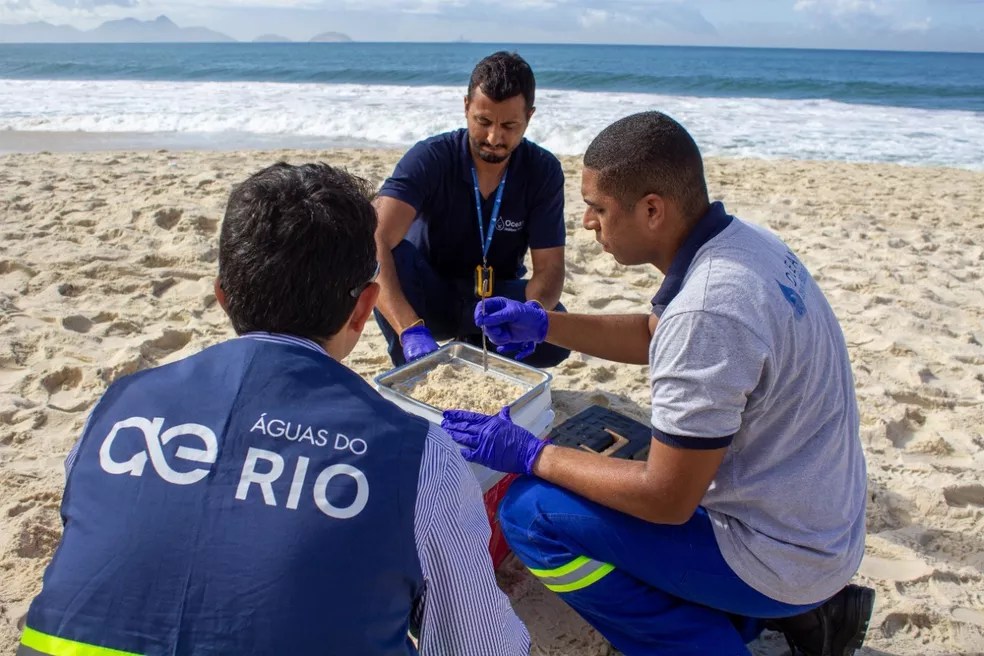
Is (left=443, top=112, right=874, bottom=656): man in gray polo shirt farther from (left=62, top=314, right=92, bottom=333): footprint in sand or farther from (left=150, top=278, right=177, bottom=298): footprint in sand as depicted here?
(left=150, top=278, right=177, bottom=298): footprint in sand

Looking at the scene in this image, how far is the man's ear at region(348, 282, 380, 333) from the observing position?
1204mm

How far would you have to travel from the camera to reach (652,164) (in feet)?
5.06

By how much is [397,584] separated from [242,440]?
0.26 m

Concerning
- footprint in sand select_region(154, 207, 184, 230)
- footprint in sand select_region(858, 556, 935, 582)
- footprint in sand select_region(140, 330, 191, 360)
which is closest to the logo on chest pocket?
footprint in sand select_region(140, 330, 191, 360)

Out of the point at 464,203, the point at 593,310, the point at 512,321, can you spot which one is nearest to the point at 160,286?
the point at 464,203

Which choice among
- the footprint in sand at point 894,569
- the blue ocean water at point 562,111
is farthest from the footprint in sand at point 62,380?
the blue ocean water at point 562,111

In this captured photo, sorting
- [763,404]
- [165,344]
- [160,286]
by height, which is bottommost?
[165,344]

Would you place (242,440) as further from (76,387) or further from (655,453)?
(76,387)

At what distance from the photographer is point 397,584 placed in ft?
3.10

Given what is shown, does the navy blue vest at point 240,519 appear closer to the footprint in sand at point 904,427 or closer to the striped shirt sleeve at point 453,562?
the striped shirt sleeve at point 453,562

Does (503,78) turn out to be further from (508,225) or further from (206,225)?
(206,225)

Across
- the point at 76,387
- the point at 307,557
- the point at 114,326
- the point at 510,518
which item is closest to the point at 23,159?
the point at 114,326

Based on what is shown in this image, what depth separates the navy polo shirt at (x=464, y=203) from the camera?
9.05 feet

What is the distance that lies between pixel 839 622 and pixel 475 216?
1.81 metres
